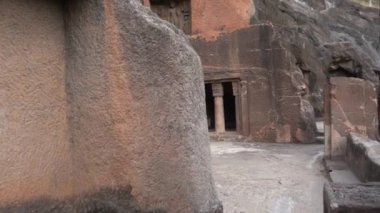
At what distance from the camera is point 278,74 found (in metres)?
10.1

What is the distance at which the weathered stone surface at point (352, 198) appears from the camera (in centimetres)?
227

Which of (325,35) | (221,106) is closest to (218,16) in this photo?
(221,106)

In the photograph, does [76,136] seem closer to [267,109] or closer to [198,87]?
[198,87]

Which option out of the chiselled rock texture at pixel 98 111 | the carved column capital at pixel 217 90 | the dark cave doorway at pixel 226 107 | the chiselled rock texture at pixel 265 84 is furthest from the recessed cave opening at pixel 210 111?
the chiselled rock texture at pixel 98 111

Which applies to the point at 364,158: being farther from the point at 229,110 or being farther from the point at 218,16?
the point at 229,110

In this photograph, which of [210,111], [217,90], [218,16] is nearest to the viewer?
[217,90]

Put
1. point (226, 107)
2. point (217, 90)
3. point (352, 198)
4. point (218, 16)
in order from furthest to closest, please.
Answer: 1. point (226, 107)
2. point (218, 16)
3. point (217, 90)
4. point (352, 198)

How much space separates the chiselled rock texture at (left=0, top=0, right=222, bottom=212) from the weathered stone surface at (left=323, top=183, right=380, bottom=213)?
88cm

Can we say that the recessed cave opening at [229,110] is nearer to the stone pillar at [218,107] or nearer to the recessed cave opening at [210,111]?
the recessed cave opening at [210,111]

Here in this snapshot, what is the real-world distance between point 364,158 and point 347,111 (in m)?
2.35

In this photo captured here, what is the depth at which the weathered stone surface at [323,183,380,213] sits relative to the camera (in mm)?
2266

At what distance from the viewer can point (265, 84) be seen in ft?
33.4

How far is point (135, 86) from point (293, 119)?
8590 millimetres

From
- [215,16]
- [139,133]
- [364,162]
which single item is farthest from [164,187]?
[215,16]
